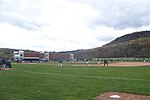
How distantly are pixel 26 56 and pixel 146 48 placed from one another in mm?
82605

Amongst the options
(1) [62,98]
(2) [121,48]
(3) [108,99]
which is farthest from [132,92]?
(2) [121,48]

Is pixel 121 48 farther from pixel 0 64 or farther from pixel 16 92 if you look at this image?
pixel 16 92

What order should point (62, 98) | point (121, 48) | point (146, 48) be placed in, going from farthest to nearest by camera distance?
point (121, 48), point (146, 48), point (62, 98)

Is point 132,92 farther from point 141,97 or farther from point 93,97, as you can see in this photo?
point 93,97

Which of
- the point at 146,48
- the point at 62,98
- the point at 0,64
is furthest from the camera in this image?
the point at 146,48

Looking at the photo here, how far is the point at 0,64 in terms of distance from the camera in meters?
44.8

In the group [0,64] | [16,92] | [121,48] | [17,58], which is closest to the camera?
[16,92]

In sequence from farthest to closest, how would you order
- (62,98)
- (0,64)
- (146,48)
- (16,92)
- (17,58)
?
(146,48) → (17,58) → (0,64) → (16,92) → (62,98)

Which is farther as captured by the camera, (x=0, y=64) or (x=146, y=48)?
(x=146, y=48)

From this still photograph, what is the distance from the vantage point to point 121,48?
185375mm

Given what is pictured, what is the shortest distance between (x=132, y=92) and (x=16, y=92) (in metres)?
Result: 6.62

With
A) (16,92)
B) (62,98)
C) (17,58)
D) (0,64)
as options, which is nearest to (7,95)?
(16,92)

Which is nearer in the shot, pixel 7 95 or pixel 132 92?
pixel 7 95

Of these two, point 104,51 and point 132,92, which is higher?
point 104,51
